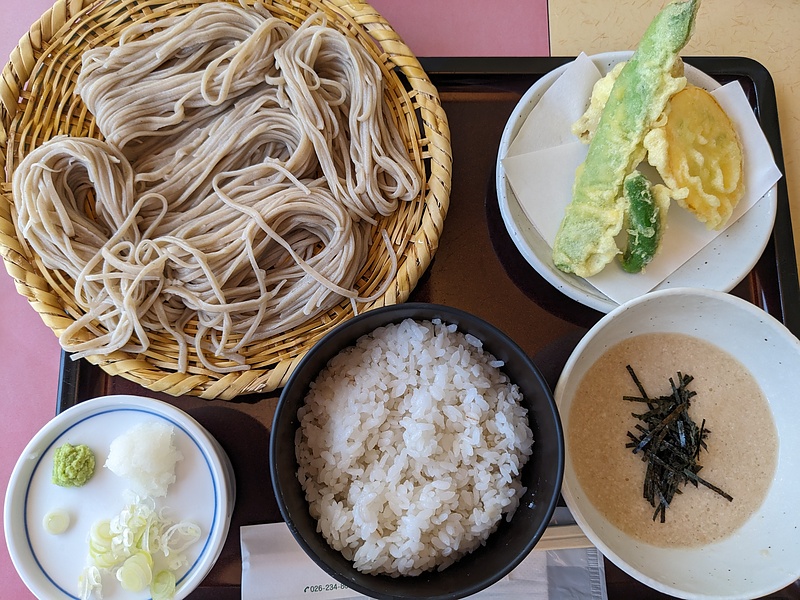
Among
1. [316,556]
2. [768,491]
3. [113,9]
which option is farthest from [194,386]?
[768,491]

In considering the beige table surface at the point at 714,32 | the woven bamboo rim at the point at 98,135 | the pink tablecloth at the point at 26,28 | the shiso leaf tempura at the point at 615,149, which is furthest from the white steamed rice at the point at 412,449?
the beige table surface at the point at 714,32

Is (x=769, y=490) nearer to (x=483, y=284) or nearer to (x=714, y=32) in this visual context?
(x=483, y=284)

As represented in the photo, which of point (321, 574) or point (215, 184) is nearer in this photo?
point (321, 574)

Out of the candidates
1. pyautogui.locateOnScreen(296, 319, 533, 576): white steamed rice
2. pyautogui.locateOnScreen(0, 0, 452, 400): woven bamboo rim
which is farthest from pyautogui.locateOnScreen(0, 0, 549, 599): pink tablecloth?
pyautogui.locateOnScreen(296, 319, 533, 576): white steamed rice

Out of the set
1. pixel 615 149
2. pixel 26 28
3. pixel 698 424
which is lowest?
pixel 698 424

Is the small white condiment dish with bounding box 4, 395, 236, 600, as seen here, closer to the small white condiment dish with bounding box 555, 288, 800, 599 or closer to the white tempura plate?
the small white condiment dish with bounding box 555, 288, 800, 599

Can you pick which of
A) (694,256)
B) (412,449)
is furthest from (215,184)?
(694,256)
